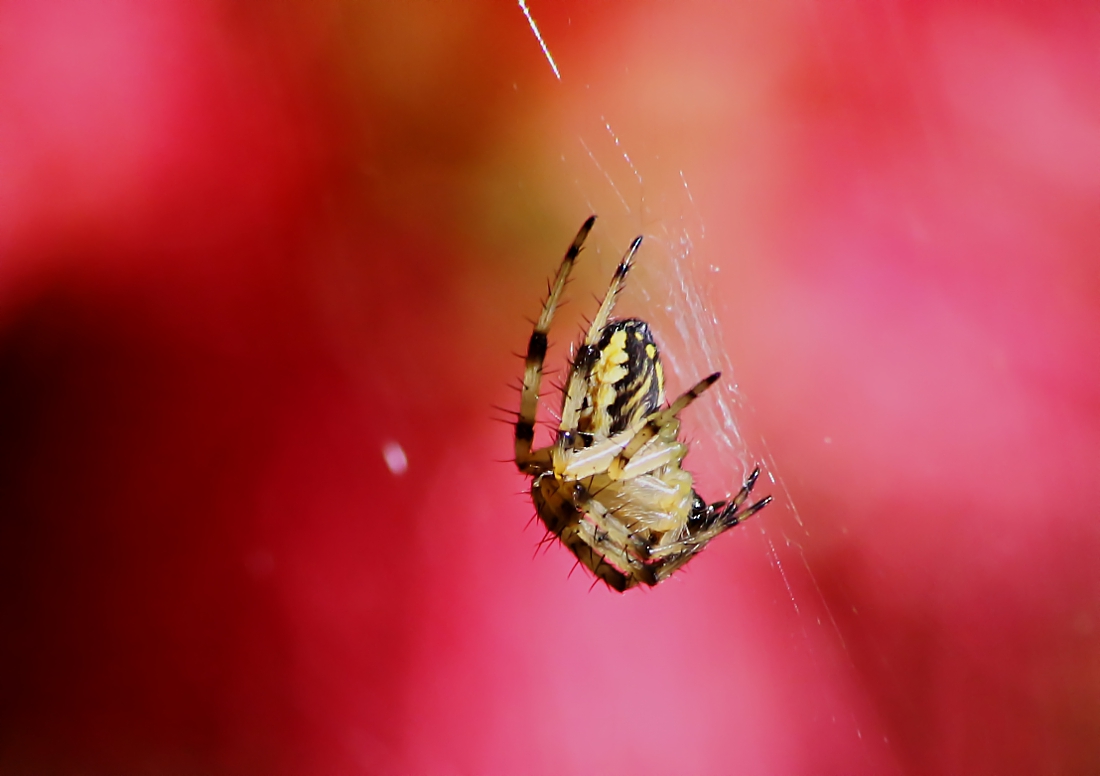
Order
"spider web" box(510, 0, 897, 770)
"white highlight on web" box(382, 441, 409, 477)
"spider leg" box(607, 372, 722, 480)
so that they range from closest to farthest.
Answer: "spider leg" box(607, 372, 722, 480) < "spider web" box(510, 0, 897, 770) < "white highlight on web" box(382, 441, 409, 477)

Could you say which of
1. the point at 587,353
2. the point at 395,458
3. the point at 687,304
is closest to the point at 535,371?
the point at 587,353

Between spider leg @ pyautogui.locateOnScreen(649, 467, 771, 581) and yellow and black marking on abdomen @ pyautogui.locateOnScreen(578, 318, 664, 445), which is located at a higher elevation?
yellow and black marking on abdomen @ pyautogui.locateOnScreen(578, 318, 664, 445)

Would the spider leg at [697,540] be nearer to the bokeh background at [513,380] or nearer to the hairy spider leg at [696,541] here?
the hairy spider leg at [696,541]

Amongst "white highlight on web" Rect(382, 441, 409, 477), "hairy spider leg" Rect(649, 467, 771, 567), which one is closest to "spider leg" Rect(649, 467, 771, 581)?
"hairy spider leg" Rect(649, 467, 771, 567)

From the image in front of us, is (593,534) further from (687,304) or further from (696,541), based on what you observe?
(687,304)

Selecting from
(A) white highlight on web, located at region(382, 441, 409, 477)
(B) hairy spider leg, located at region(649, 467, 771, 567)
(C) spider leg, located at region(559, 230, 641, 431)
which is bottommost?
(A) white highlight on web, located at region(382, 441, 409, 477)

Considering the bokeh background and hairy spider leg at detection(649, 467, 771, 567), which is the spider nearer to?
hairy spider leg at detection(649, 467, 771, 567)

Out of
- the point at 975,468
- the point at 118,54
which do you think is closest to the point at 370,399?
the point at 118,54

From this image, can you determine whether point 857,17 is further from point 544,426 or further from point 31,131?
point 31,131
